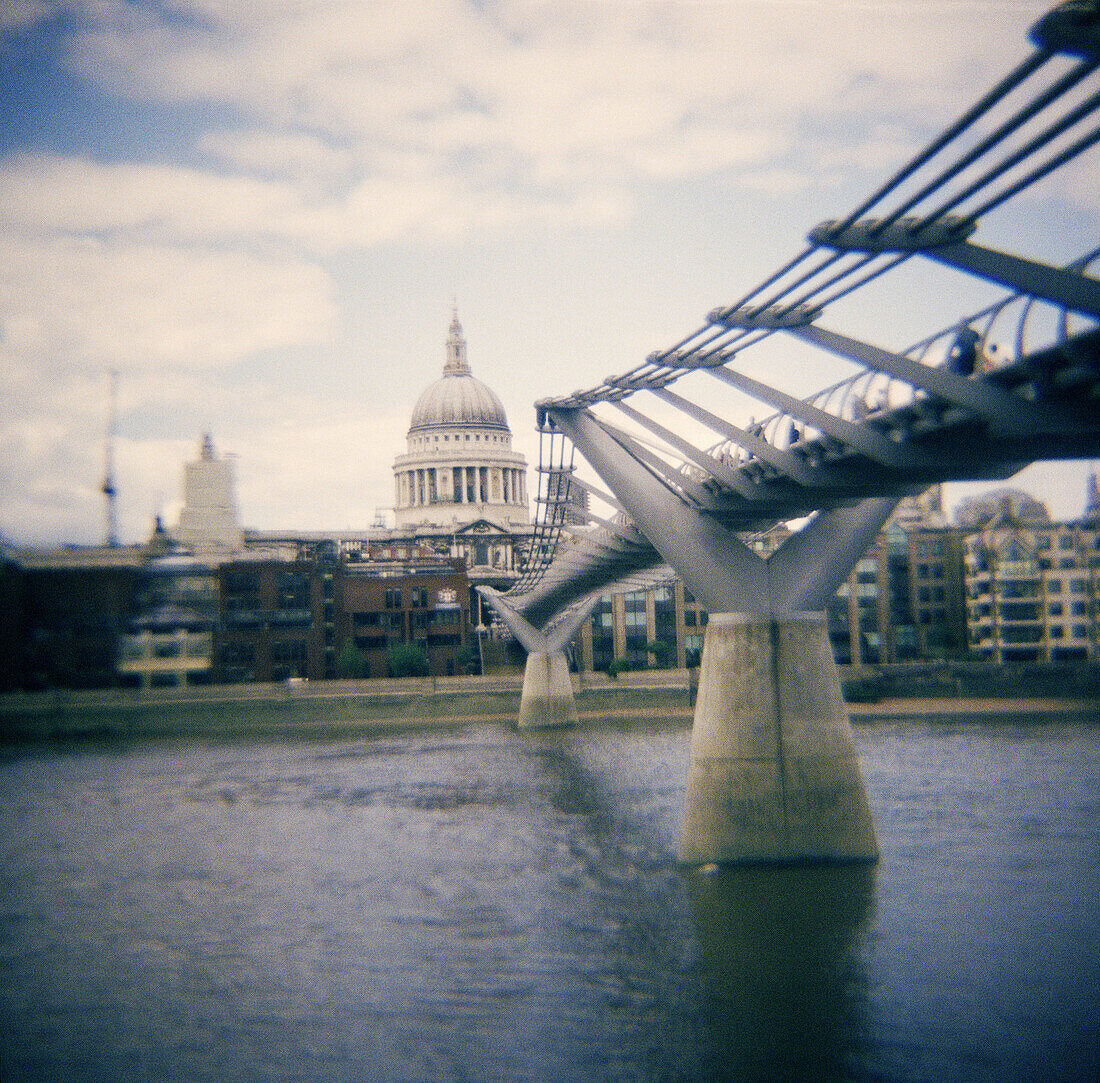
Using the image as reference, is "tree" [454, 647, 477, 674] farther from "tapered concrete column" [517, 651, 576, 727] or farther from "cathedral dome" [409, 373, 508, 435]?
"cathedral dome" [409, 373, 508, 435]

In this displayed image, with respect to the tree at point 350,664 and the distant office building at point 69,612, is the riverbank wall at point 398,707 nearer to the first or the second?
the tree at point 350,664

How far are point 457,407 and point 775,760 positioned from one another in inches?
5019

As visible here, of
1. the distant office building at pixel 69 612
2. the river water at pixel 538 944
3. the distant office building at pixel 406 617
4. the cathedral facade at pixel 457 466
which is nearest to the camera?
the river water at pixel 538 944

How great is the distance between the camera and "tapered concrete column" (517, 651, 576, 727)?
57469 mm

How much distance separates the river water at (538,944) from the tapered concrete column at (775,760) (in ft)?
1.92

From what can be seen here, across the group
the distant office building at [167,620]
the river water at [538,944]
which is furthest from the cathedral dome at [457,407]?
the river water at [538,944]

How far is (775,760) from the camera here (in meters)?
19.9

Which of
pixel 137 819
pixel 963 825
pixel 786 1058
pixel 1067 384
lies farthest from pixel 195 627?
pixel 1067 384

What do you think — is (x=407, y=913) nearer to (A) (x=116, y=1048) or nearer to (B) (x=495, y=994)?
(B) (x=495, y=994)

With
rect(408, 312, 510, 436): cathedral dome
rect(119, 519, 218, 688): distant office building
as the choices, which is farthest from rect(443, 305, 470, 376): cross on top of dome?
rect(119, 519, 218, 688): distant office building

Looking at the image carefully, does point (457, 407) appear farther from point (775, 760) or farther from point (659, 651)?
point (775, 760)

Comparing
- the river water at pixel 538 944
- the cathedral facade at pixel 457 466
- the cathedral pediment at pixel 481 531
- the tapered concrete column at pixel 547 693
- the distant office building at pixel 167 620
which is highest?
the cathedral facade at pixel 457 466

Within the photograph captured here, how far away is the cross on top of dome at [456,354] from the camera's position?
154 metres

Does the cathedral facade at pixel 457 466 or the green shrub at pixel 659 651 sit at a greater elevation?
the cathedral facade at pixel 457 466
